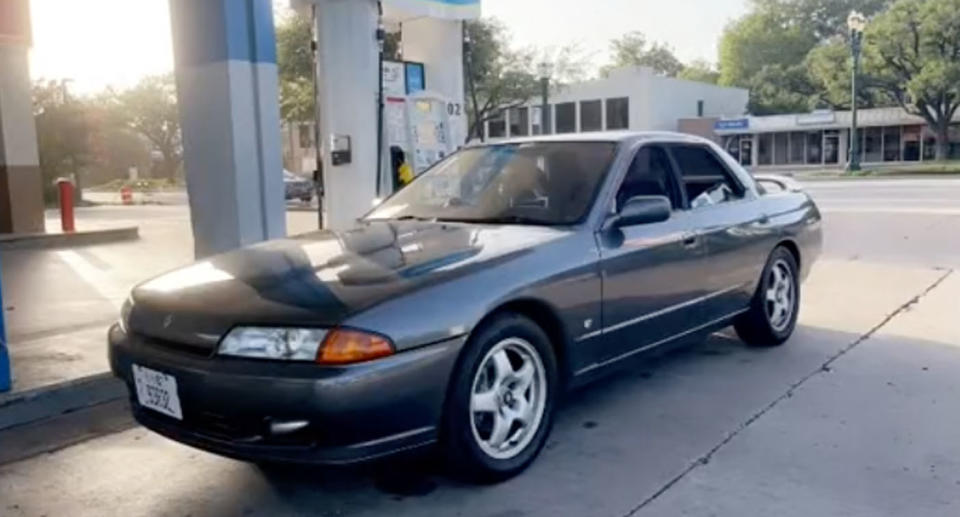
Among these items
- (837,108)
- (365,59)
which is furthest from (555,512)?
(837,108)

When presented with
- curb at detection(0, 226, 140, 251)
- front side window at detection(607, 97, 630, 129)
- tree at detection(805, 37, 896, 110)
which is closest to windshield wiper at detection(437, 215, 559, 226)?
curb at detection(0, 226, 140, 251)

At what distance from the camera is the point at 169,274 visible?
12.1 ft

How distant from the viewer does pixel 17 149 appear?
13234 millimetres

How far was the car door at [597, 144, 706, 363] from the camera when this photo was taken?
386 centimetres

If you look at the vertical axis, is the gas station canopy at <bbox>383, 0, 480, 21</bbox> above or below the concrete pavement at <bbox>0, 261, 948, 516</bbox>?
above

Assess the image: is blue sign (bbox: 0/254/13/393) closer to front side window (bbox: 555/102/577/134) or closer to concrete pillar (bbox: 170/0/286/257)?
concrete pillar (bbox: 170/0/286/257)

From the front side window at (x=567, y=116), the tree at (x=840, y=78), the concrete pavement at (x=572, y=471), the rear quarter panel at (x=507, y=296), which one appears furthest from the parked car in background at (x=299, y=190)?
the tree at (x=840, y=78)

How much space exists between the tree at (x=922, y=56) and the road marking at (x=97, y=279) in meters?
38.8

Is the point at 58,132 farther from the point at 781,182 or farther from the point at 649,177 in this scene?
the point at 649,177

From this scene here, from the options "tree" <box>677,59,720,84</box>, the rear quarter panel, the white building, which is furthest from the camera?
"tree" <box>677,59,720,84</box>

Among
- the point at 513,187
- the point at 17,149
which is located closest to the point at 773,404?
the point at 513,187

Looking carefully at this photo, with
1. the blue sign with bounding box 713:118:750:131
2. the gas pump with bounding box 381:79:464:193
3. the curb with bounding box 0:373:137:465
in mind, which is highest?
the blue sign with bounding box 713:118:750:131

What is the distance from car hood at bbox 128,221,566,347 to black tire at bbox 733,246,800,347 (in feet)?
6.79

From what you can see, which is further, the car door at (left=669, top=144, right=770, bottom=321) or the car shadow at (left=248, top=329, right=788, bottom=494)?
the car door at (left=669, top=144, right=770, bottom=321)
